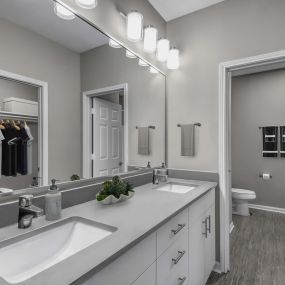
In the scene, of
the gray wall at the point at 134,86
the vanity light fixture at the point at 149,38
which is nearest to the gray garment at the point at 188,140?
the gray wall at the point at 134,86

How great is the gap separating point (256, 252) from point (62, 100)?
2475mm

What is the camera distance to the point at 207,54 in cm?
212

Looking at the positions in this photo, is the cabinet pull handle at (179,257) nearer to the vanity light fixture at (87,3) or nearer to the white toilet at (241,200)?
the vanity light fixture at (87,3)

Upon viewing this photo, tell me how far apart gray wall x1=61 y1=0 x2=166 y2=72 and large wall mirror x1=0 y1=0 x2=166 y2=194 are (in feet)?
0.22

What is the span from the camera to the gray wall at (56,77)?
1056 millimetres

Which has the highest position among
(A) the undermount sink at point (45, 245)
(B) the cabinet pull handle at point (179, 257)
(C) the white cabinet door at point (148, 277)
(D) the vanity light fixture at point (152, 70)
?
(D) the vanity light fixture at point (152, 70)

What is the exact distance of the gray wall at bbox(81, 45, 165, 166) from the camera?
1550 mm

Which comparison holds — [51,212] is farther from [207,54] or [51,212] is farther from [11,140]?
[207,54]

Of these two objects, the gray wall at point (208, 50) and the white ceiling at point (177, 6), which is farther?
the white ceiling at point (177, 6)

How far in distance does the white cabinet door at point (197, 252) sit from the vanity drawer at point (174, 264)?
3.7 inches

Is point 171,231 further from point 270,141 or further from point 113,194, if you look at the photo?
point 270,141

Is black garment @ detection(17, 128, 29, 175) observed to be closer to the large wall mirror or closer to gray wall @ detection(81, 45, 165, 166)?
the large wall mirror

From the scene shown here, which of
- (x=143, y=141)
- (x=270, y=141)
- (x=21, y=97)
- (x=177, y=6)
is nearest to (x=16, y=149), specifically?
(x=21, y=97)

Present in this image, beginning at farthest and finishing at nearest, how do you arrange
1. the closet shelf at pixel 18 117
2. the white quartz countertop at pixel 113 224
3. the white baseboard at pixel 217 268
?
the white baseboard at pixel 217 268, the closet shelf at pixel 18 117, the white quartz countertop at pixel 113 224
